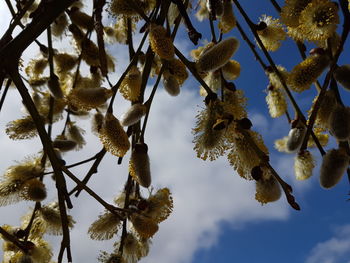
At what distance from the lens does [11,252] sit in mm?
1320

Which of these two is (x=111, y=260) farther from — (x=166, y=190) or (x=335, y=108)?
(x=335, y=108)

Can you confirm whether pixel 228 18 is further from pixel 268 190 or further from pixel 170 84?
pixel 268 190

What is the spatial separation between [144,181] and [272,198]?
28 cm

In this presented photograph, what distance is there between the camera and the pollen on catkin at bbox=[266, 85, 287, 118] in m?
1.33

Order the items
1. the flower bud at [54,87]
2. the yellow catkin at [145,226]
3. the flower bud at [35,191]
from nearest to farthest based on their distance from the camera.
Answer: the yellow catkin at [145,226] → the flower bud at [35,191] → the flower bud at [54,87]

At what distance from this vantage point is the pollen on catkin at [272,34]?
4.22 ft

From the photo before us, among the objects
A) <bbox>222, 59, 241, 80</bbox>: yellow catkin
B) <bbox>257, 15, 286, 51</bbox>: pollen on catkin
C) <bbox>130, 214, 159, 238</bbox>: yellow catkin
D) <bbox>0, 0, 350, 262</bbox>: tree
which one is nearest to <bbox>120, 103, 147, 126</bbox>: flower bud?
<bbox>0, 0, 350, 262</bbox>: tree

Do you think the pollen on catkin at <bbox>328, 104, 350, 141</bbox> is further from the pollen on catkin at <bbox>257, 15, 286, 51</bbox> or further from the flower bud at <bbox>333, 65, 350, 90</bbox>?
the pollen on catkin at <bbox>257, 15, 286, 51</bbox>

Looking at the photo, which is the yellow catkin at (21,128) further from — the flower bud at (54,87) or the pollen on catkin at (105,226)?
the pollen on catkin at (105,226)

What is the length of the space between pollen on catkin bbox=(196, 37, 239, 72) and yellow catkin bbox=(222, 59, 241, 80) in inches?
10.9

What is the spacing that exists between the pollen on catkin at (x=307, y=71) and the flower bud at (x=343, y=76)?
0.11 ft

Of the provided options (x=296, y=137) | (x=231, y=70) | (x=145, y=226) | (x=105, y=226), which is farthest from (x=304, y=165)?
(x=105, y=226)

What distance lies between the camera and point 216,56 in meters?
0.98

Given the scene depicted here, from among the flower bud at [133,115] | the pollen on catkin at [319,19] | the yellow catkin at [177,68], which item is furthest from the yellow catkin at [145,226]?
the pollen on catkin at [319,19]
